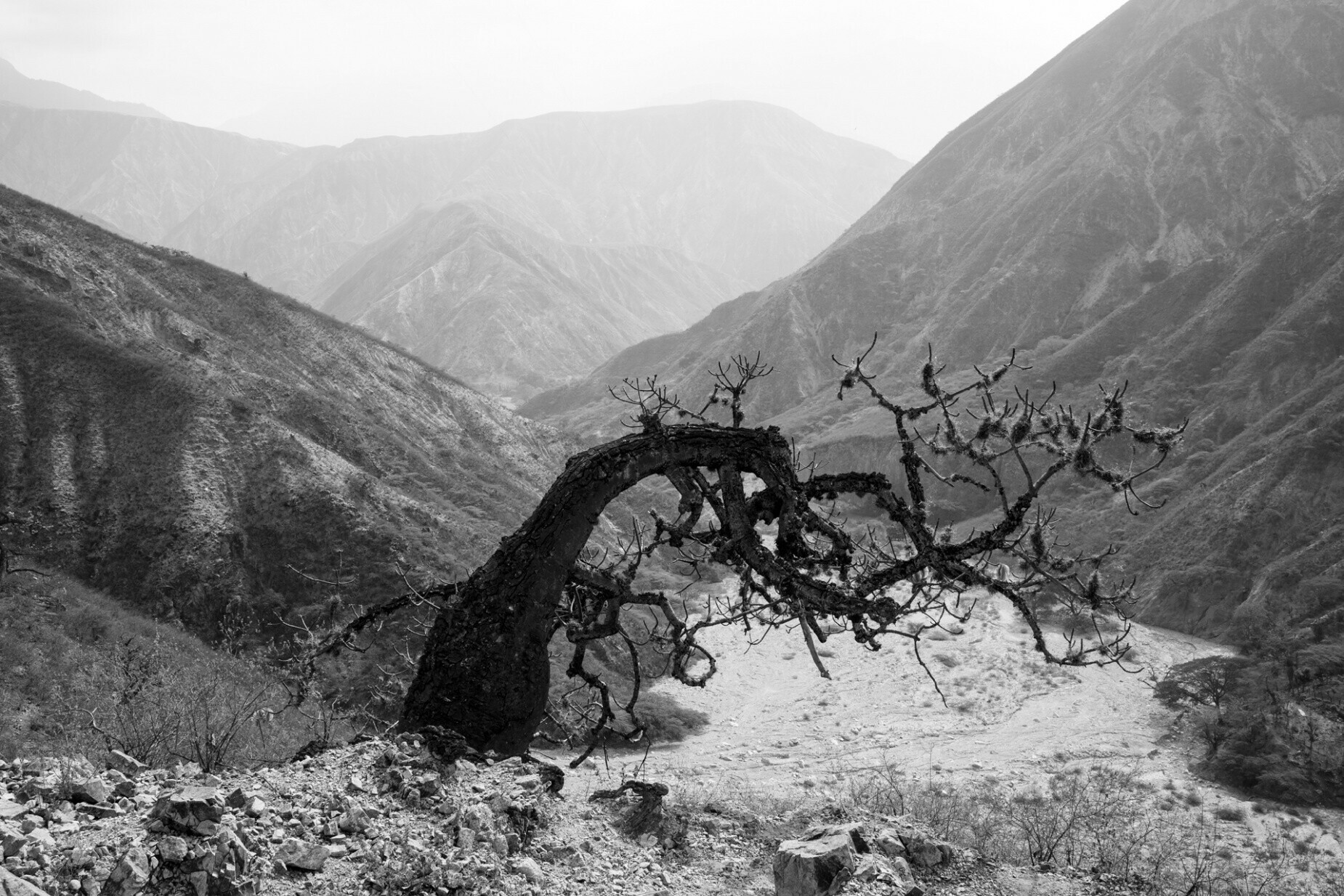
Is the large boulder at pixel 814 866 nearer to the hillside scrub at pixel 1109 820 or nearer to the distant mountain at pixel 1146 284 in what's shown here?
the hillside scrub at pixel 1109 820

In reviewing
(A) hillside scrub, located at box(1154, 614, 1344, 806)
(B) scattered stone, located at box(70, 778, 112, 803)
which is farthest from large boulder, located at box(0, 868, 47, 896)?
(A) hillside scrub, located at box(1154, 614, 1344, 806)

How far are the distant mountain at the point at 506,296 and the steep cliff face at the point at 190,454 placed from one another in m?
62.9

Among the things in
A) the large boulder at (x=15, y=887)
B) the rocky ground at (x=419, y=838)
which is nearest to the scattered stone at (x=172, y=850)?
the rocky ground at (x=419, y=838)

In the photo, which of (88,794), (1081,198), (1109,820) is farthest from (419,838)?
(1081,198)

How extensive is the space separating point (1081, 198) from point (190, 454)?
66332 mm

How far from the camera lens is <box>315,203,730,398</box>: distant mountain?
11550 cm

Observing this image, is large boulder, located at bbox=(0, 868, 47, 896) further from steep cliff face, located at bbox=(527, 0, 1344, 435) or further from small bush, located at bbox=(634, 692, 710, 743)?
steep cliff face, located at bbox=(527, 0, 1344, 435)

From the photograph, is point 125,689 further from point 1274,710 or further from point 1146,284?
point 1146,284

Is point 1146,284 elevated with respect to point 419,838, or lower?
elevated

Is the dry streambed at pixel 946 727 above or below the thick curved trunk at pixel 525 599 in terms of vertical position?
below

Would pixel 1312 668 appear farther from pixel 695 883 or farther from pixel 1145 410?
pixel 1145 410

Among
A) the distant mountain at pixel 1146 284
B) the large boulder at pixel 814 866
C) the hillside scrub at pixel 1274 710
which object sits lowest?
the hillside scrub at pixel 1274 710

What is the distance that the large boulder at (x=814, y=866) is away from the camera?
4.17 m

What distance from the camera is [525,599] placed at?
4.58m
